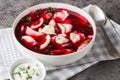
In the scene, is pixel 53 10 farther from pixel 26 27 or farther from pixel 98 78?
pixel 98 78

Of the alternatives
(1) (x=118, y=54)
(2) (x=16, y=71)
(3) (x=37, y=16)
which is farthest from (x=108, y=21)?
(2) (x=16, y=71)

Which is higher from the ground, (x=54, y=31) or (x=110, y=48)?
(x=54, y=31)

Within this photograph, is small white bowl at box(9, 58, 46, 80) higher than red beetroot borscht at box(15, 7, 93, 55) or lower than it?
lower

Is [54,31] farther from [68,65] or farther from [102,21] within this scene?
[102,21]

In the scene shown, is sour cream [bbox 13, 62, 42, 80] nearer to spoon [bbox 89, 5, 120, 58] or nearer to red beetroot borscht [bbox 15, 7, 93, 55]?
red beetroot borscht [bbox 15, 7, 93, 55]

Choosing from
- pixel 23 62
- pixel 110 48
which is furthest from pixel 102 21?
pixel 23 62

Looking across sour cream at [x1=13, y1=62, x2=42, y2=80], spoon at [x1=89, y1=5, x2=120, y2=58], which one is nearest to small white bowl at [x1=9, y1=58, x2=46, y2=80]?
sour cream at [x1=13, y1=62, x2=42, y2=80]

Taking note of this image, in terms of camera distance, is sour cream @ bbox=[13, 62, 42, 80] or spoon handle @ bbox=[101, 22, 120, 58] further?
spoon handle @ bbox=[101, 22, 120, 58]
